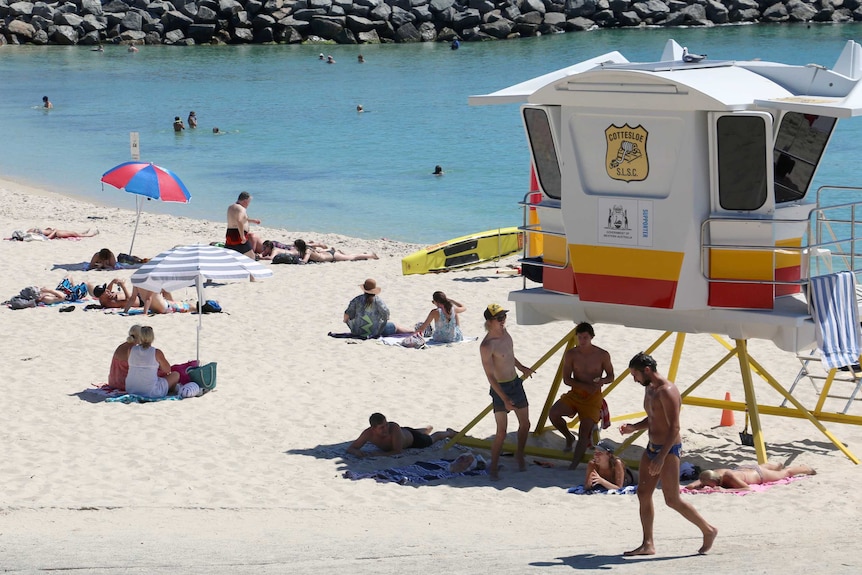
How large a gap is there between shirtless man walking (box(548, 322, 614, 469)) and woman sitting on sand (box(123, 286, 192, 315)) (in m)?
7.22

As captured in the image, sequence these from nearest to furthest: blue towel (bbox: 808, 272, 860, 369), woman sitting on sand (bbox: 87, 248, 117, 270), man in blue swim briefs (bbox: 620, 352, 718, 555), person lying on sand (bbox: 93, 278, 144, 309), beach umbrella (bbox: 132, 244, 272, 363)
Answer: man in blue swim briefs (bbox: 620, 352, 718, 555) < blue towel (bbox: 808, 272, 860, 369) < beach umbrella (bbox: 132, 244, 272, 363) < person lying on sand (bbox: 93, 278, 144, 309) < woman sitting on sand (bbox: 87, 248, 117, 270)

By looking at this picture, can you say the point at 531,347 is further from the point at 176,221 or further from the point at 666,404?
the point at 176,221

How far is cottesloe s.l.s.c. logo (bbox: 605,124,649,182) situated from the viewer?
9875 millimetres

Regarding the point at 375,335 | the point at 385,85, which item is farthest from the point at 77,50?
the point at 375,335

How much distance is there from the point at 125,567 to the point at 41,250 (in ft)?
48.2

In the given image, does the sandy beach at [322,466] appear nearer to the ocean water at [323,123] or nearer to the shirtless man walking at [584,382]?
the shirtless man walking at [584,382]

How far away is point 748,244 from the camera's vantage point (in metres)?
9.84

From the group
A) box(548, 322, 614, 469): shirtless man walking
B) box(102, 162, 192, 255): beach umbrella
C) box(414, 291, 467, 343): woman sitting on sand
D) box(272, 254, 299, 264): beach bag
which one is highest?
box(102, 162, 192, 255): beach umbrella

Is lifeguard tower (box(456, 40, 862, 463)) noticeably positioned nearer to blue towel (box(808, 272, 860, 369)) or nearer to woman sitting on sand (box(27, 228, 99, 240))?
blue towel (box(808, 272, 860, 369))

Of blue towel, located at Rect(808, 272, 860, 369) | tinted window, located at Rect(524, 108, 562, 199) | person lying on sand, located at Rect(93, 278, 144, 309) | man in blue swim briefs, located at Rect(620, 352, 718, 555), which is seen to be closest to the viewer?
man in blue swim briefs, located at Rect(620, 352, 718, 555)

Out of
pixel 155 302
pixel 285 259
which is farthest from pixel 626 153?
pixel 285 259

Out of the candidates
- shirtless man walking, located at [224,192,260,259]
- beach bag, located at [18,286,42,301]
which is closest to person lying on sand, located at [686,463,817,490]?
beach bag, located at [18,286,42,301]

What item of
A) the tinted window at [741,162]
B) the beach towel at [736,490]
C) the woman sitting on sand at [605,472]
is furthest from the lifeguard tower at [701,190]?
the woman sitting on sand at [605,472]

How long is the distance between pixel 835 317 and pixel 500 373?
8.94 ft
